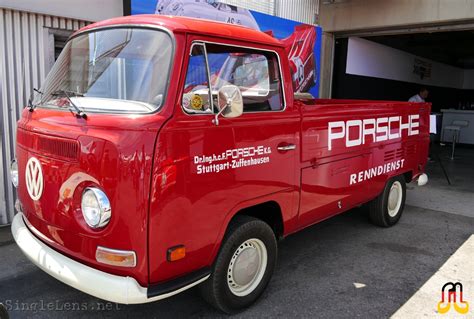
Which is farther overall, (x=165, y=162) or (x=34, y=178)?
(x=34, y=178)

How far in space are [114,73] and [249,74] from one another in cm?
106

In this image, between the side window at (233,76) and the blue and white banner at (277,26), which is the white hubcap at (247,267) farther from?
the blue and white banner at (277,26)

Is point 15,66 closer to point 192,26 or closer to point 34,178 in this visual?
point 34,178

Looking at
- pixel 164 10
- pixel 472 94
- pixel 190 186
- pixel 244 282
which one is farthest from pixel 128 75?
pixel 472 94

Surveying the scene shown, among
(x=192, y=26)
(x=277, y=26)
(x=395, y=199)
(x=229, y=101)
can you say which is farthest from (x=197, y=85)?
(x=277, y=26)

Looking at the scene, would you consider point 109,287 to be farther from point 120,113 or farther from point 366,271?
point 366,271

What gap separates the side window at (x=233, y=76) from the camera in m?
2.85

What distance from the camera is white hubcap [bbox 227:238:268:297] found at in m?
3.25

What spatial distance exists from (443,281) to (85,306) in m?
3.33

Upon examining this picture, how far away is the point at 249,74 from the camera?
3.37m

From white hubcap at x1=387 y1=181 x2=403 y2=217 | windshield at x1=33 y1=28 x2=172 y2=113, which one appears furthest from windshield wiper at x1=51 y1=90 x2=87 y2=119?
white hubcap at x1=387 y1=181 x2=403 y2=217

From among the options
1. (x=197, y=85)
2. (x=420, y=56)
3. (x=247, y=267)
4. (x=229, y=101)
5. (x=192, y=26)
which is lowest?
(x=247, y=267)

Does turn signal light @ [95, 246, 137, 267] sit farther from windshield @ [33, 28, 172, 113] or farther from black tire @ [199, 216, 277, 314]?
windshield @ [33, 28, 172, 113]

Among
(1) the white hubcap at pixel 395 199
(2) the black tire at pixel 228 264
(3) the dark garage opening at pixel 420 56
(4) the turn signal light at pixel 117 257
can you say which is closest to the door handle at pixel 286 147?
(2) the black tire at pixel 228 264
